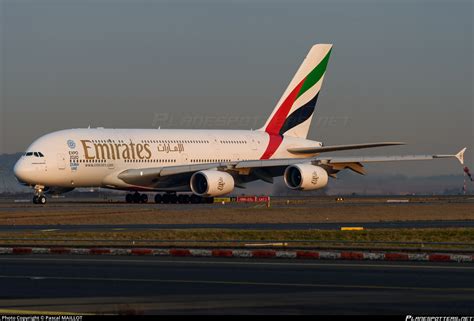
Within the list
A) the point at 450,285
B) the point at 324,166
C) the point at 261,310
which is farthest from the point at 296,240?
the point at 324,166

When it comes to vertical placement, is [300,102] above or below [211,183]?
above

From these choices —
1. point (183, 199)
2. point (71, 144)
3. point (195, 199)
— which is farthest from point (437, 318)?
point (183, 199)

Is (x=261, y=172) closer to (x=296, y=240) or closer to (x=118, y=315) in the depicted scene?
(x=296, y=240)

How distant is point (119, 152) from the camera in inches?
2783

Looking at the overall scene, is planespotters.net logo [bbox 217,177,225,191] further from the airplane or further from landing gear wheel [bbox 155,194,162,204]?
landing gear wheel [bbox 155,194,162,204]

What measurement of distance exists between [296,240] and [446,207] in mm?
29381

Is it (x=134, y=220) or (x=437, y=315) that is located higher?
(x=134, y=220)

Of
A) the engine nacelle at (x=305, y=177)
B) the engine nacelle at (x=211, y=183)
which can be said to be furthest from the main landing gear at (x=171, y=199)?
the engine nacelle at (x=305, y=177)

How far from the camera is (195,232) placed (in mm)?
40969

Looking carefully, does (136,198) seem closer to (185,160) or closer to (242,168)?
(185,160)

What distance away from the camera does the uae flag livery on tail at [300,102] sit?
3216 inches

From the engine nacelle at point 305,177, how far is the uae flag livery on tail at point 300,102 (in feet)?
31.2

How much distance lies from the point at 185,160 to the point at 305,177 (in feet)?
33.7

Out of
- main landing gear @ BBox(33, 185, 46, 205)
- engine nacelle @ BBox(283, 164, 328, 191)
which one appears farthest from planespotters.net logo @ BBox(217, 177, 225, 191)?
main landing gear @ BBox(33, 185, 46, 205)
